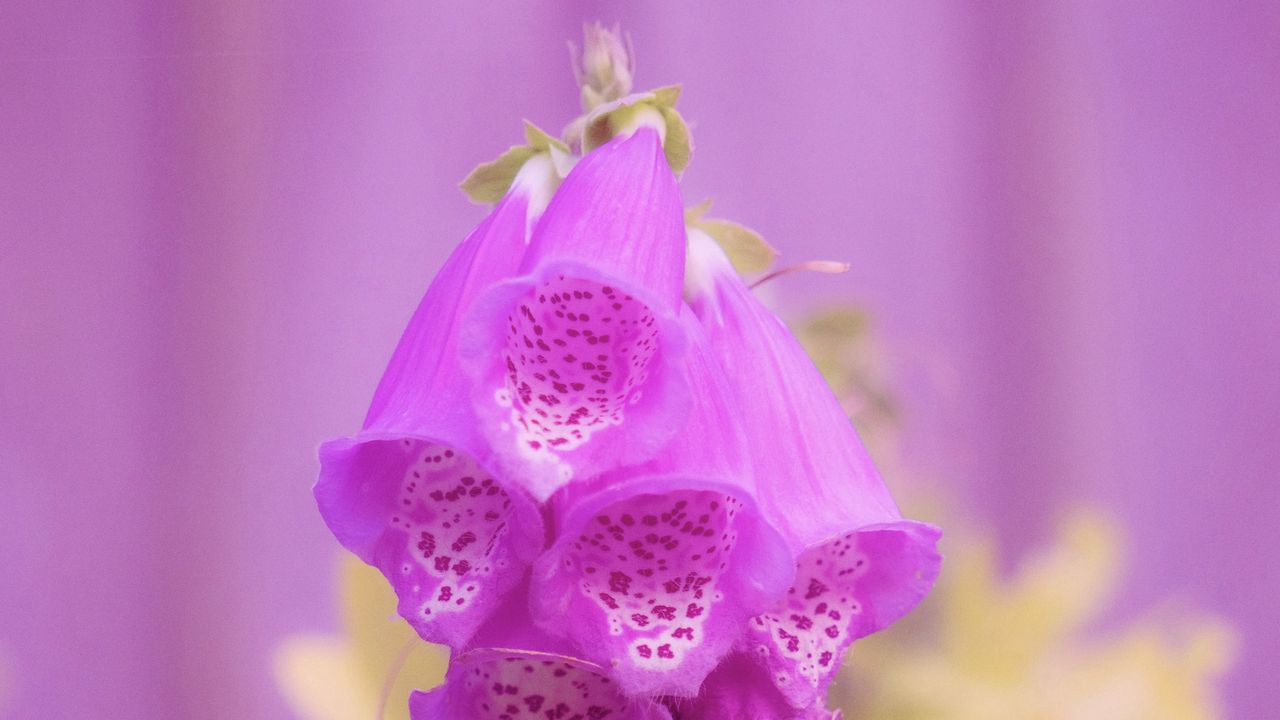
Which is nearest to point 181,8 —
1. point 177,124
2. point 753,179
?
point 177,124

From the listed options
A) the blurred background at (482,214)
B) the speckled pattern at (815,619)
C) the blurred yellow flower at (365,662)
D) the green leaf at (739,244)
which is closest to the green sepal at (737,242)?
the green leaf at (739,244)

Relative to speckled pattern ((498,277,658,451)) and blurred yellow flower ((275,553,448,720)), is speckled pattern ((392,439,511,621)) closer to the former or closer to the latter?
speckled pattern ((498,277,658,451))

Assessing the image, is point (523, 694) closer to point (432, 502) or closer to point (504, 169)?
point (432, 502)

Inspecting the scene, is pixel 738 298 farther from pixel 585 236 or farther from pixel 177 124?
pixel 177 124

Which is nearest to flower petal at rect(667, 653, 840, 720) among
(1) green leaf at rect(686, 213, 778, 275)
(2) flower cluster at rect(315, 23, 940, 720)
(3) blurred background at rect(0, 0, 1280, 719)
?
(2) flower cluster at rect(315, 23, 940, 720)

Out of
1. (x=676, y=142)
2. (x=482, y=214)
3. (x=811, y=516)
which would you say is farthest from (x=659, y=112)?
(x=482, y=214)

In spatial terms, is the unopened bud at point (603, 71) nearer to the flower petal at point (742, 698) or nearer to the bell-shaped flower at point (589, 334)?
the bell-shaped flower at point (589, 334)
